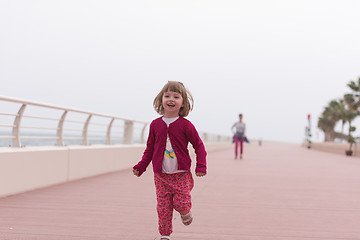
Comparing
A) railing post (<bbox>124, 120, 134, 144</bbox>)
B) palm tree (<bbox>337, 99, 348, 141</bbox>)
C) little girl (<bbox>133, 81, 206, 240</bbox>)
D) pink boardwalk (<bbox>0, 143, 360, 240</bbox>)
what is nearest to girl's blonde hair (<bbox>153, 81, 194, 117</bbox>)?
little girl (<bbox>133, 81, 206, 240</bbox>)

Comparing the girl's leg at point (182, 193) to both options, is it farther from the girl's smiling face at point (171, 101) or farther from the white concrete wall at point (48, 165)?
the white concrete wall at point (48, 165)

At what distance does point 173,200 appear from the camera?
3.72 meters

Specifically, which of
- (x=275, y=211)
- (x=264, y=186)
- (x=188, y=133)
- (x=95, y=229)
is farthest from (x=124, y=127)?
(x=188, y=133)

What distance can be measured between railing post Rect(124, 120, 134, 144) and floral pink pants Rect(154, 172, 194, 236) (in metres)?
9.44

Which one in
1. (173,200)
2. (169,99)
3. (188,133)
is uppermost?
(169,99)

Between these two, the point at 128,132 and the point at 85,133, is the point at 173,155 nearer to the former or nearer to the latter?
the point at 85,133

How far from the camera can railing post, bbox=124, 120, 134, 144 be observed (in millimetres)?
13123

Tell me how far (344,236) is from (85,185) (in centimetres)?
495

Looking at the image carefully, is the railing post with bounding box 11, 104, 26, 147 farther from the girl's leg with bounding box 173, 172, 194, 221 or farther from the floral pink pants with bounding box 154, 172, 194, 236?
the girl's leg with bounding box 173, 172, 194, 221

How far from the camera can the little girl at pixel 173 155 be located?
3648mm

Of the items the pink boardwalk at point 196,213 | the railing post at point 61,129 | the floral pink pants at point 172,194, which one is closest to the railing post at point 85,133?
the railing post at point 61,129

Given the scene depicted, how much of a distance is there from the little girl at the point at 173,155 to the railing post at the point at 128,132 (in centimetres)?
941

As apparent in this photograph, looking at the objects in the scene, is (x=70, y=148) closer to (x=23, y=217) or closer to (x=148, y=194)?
(x=148, y=194)

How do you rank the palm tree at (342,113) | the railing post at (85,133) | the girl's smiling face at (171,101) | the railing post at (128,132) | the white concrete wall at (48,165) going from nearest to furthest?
the girl's smiling face at (171,101) → the white concrete wall at (48,165) → the railing post at (85,133) → the railing post at (128,132) → the palm tree at (342,113)
